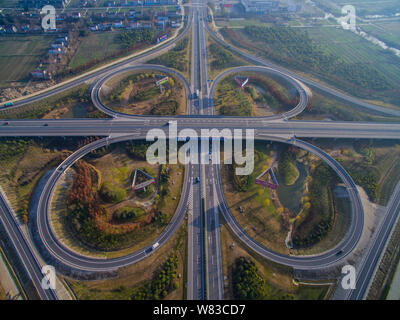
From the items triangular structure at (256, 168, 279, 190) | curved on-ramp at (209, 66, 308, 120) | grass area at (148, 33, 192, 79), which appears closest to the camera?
→ triangular structure at (256, 168, 279, 190)

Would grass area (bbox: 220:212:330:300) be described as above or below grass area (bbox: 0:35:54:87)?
below

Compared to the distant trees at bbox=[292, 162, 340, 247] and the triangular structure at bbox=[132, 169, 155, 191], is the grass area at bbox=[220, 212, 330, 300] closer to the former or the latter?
the distant trees at bbox=[292, 162, 340, 247]

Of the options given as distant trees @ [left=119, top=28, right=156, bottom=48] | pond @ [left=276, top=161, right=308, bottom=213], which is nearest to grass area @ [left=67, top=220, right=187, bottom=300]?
pond @ [left=276, top=161, right=308, bottom=213]

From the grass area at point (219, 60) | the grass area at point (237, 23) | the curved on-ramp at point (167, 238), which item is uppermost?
the grass area at point (237, 23)

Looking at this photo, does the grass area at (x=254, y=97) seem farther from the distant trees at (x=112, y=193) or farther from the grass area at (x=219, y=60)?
the distant trees at (x=112, y=193)

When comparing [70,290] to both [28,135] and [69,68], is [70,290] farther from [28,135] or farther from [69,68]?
[69,68]

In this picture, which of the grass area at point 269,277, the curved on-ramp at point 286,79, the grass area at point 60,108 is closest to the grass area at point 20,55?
the grass area at point 60,108
